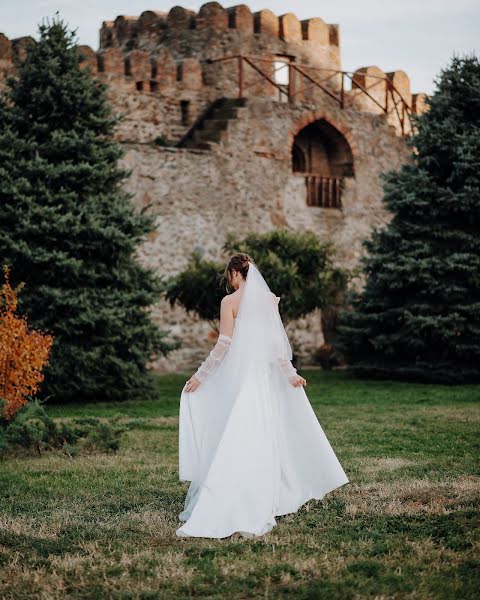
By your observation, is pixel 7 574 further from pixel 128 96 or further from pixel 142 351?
pixel 128 96

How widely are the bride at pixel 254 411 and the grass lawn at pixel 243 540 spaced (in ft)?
0.85

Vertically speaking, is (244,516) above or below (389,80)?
below

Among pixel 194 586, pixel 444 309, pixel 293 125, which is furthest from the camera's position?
pixel 293 125

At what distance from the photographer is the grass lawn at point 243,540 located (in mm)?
4859

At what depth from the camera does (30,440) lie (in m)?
9.72

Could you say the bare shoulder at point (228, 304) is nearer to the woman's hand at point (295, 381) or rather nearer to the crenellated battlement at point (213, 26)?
the woman's hand at point (295, 381)

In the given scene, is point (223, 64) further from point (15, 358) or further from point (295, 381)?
point (295, 381)

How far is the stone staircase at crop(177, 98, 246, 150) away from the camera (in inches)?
871

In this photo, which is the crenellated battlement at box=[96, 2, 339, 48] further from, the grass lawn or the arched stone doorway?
the grass lawn

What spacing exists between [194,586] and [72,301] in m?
10.1

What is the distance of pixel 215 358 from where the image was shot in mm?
6719

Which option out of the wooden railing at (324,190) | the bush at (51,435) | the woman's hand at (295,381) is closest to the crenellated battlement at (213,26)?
the wooden railing at (324,190)

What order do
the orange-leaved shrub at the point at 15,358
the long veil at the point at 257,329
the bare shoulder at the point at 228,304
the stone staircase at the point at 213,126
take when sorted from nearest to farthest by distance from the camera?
1. the long veil at the point at 257,329
2. the bare shoulder at the point at 228,304
3. the orange-leaved shrub at the point at 15,358
4. the stone staircase at the point at 213,126

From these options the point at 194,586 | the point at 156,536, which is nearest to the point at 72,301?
the point at 156,536
